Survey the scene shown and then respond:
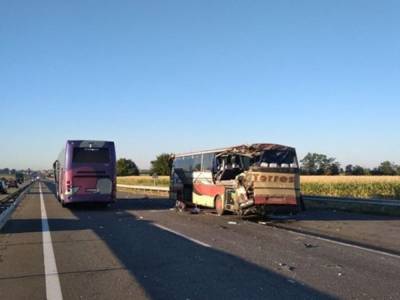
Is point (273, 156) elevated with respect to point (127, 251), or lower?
elevated

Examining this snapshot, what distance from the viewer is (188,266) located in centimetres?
987

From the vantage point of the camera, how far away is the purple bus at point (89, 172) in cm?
2688

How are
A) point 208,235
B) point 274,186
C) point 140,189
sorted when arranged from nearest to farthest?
point 208,235 → point 274,186 → point 140,189

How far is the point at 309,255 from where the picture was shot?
1123 cm

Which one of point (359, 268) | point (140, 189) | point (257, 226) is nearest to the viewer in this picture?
point (359, 268)

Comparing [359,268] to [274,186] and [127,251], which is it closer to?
[127,251]

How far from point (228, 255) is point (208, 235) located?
3.90 m

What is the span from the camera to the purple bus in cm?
2688

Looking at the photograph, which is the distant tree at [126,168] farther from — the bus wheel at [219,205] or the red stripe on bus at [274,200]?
the red stripe on bus at [274,200]

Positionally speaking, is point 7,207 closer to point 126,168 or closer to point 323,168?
point 323,168

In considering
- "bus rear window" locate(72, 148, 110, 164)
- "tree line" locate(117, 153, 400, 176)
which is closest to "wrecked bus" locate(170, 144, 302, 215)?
"bus rear window" locate(72, 148, 110, 164)

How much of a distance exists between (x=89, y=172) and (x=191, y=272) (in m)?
18.6

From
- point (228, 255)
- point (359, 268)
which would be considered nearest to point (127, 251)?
point (228, 255)

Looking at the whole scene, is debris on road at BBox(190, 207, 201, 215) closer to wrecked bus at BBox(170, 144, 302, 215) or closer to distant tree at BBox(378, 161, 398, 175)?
wrecked bus at BBox(170, 144, 302, 215)
